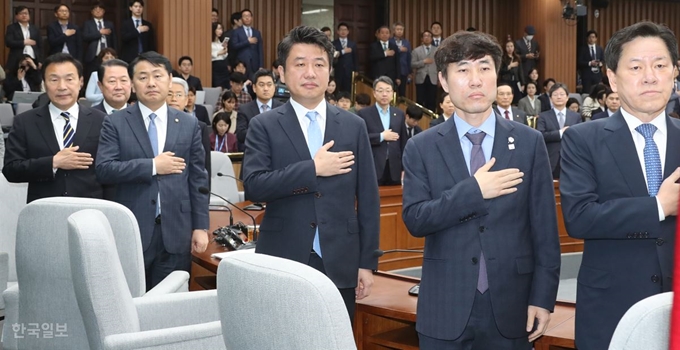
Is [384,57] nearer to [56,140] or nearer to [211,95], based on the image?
[211,95]

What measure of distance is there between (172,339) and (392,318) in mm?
810

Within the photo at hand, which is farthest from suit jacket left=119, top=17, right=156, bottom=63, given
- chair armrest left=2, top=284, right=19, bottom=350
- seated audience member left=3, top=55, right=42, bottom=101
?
chair armrest left=2, top=284, right=19, bottom=350

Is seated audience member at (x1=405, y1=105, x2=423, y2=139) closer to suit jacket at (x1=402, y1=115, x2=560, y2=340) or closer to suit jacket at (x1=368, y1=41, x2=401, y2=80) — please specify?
suit jacket at (x1=368, y1=41, x2=401, y2=80)

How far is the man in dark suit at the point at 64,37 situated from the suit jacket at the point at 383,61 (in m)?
4.12

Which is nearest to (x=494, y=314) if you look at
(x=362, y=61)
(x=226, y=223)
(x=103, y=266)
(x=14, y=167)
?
(x=103, y=266)

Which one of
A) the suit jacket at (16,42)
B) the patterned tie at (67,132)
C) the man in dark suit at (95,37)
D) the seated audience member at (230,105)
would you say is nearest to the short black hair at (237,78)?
the seated audience member at (230,105)

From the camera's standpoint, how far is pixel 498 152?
2182 mm

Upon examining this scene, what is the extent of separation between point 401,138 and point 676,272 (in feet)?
22.8

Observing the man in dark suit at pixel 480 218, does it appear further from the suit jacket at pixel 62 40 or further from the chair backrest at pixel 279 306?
the suit jacket at pixel 62 40

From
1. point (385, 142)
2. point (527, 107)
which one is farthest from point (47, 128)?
point (527, 107)

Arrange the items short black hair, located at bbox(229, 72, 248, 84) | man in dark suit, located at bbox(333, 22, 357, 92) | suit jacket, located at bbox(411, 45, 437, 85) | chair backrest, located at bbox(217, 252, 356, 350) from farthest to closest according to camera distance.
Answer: suit jacket, located at bbox(411, 45, 437, 85)
man in dark suit, located at bbox(333, 22, 357, 92)
short black hair, located at bbox(229, 72, 248, 84)
chair backrest, located at bbox(217, 252, 356, 350)

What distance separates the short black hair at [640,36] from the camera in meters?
2.07

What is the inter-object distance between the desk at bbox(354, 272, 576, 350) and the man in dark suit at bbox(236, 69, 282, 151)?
4.07m

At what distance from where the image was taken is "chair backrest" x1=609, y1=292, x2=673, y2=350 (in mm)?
1199
